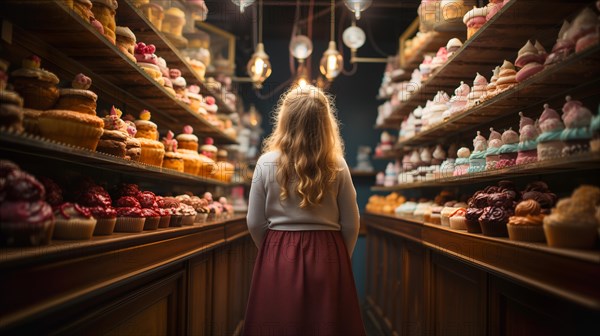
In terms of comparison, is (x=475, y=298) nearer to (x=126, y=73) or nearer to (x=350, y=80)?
(x=126, y=73)

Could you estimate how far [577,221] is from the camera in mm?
1659

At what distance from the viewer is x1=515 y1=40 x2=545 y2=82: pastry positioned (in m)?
2.22

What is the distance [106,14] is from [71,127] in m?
0.74

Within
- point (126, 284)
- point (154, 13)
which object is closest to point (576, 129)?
point (126, 284)

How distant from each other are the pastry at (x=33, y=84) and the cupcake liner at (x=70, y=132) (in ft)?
0.32

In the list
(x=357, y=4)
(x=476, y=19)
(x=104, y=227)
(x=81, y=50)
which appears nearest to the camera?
(x=104, y=227)

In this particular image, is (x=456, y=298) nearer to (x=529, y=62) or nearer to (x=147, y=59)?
(x=529, y=62)

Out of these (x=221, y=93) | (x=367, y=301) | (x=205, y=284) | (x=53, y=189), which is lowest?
(x=367, y=301)

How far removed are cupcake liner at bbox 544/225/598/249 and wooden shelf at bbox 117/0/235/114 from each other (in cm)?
236

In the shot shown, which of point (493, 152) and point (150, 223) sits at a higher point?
point (493, 152)

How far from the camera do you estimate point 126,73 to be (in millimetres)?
2686

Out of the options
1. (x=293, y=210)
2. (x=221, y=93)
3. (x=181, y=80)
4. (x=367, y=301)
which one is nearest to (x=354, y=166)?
(x=367, y=301)

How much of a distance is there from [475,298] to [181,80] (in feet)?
8.04

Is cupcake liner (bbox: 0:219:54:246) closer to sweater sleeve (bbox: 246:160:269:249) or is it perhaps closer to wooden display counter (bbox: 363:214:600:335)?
sweater sleeve (bbox: 246:160:269:249)
